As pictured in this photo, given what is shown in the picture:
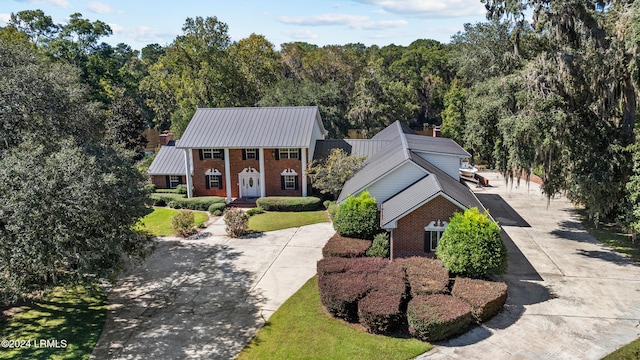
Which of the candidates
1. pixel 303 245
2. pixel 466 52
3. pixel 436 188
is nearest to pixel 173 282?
pixel 303 245

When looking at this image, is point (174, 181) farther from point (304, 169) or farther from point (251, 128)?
point (304, 169)

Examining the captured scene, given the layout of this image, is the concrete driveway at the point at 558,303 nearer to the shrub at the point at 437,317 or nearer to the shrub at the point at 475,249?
the shrub at the point at 437,317

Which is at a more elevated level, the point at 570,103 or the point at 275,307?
the point at 570,103

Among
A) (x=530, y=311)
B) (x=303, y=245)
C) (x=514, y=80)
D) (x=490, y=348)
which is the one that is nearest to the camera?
(x=490, y=348)

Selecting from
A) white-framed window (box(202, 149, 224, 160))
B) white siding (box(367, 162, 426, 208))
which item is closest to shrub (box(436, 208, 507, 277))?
white siding (box(367, 162, 426, 208))

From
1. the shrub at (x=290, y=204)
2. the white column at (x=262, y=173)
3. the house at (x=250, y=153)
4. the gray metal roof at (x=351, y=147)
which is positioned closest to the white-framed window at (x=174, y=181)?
the house at (x=250, y=153)

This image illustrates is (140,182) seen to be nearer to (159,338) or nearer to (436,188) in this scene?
(159,338)
